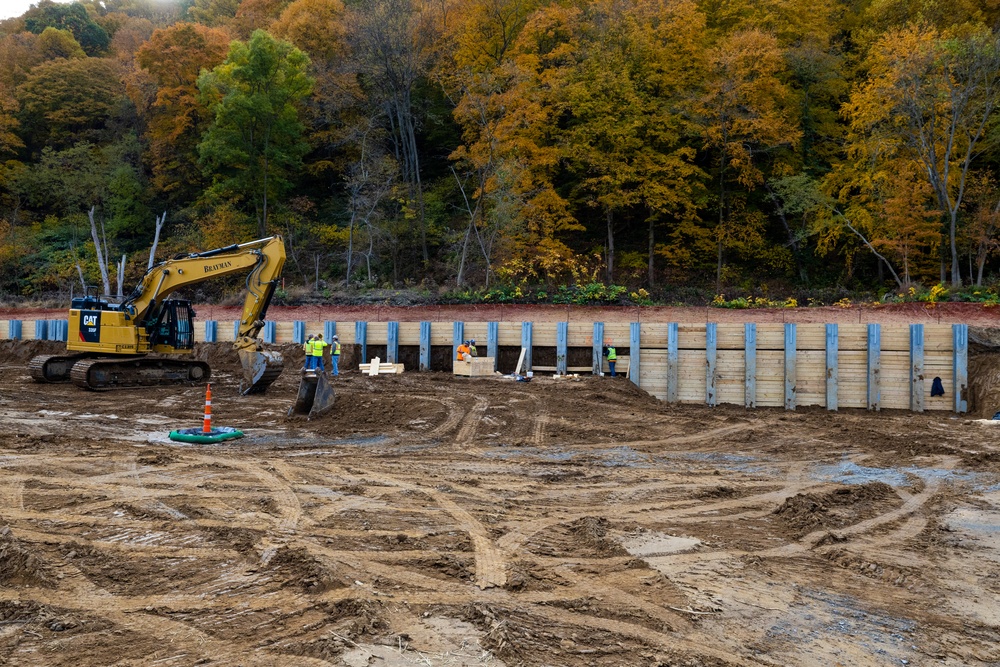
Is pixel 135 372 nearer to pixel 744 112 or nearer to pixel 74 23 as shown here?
pixel 744 112

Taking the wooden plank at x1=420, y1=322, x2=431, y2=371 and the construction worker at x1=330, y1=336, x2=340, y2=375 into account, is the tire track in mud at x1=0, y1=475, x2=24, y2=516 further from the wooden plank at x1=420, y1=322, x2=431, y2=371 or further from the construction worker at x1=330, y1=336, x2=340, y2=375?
the wooden plank at x1=420, y1=322, x2=431, y2=371

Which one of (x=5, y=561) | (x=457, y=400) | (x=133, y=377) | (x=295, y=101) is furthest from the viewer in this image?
(x=295, y=101)

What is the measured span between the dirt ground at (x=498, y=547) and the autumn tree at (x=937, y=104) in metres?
16.6

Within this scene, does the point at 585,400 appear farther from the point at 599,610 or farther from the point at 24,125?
the point at 24,125

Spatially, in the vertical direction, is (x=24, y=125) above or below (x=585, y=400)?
above

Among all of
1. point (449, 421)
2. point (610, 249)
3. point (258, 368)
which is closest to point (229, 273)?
point (258, 368)

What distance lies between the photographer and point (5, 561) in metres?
5.49

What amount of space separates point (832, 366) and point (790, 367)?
0.91 m

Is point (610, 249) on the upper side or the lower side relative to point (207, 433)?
upper

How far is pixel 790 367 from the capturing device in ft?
55.1

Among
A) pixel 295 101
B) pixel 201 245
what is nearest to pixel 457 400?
pixel 201 245

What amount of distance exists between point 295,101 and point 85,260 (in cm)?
1440

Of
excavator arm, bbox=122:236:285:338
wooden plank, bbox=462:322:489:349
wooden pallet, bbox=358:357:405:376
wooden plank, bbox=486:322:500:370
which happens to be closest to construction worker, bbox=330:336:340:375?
wooden pallet, bbox=358:357:405:376

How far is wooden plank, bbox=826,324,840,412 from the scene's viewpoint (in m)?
16.5
